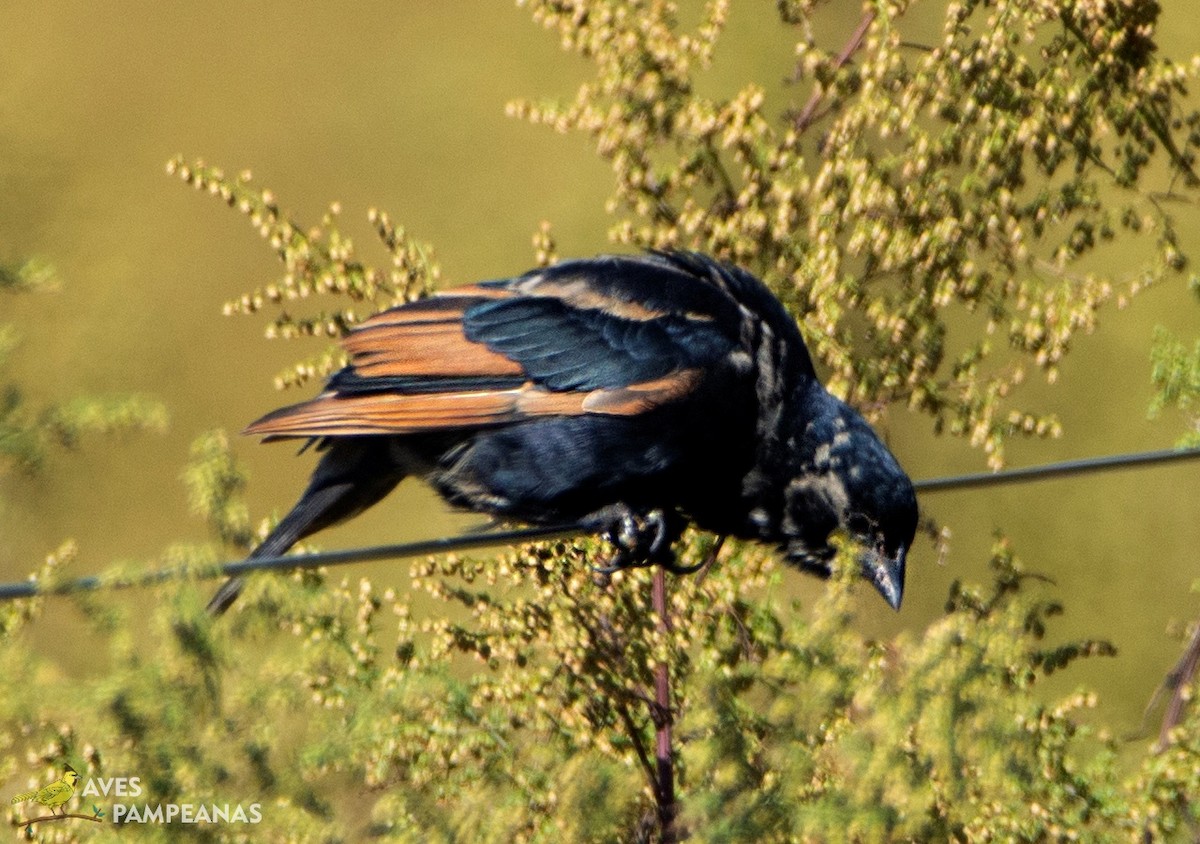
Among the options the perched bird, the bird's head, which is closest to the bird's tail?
the bird's head

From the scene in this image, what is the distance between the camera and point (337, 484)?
162 inches

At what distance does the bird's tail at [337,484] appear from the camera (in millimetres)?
4094

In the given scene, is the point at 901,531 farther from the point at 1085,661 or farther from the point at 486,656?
the point at 1085,661

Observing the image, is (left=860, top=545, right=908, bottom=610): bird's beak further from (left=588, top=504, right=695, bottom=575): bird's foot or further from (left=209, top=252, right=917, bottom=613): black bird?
(left=588, top=504, right=695, bottom=575): bird's foot

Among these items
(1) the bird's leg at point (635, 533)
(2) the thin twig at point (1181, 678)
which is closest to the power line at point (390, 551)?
(1) the bird's leg at point (635, 533)

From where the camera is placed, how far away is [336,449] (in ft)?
13.6

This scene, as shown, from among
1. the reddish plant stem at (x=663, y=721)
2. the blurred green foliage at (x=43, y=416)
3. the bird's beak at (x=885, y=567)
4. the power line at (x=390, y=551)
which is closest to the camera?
the power line at (x=390, y=551)

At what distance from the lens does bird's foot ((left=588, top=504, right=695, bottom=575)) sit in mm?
4125

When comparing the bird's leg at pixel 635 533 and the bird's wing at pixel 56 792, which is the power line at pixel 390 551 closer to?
the bird's leg at pixel 635 533

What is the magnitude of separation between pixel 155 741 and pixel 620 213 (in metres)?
3.41

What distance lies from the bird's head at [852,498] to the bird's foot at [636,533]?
0.30 m

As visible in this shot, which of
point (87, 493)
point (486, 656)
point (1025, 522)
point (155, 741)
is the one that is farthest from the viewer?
point (1025, 522)

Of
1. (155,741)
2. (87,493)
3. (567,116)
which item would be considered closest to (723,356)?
(567,116)

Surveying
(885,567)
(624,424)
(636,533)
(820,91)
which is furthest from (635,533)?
(820,91)
